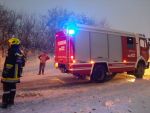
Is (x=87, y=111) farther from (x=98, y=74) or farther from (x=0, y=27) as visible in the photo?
(x=0, y=27)

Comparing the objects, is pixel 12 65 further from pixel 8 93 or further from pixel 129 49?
pixel 129 49

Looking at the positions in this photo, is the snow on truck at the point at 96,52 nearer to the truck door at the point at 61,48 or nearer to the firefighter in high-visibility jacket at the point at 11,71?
the truck door at the point at 61,48

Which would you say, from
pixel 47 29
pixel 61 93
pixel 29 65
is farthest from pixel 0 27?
pixel 61 93

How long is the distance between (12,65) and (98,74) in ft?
21.9

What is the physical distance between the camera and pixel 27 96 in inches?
404

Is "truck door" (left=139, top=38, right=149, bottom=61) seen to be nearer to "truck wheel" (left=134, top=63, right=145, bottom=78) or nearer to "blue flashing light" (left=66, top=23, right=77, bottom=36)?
"truck wheel" (left=134, top=63, right=145, bottom=78)

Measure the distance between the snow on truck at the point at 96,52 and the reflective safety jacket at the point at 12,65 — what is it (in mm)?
4822

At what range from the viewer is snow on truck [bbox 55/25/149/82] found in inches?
529

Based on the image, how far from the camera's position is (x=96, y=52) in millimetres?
14297

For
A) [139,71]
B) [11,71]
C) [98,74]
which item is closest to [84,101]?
[11,71]

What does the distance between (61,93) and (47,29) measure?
2752 cm

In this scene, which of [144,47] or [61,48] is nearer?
[61,48]

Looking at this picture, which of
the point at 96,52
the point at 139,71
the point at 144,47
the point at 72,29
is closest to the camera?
the point at 72,29

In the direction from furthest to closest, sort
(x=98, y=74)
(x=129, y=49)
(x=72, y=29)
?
(x=129, y=49)
(x=98, y=74)
(x=72, y=29)
